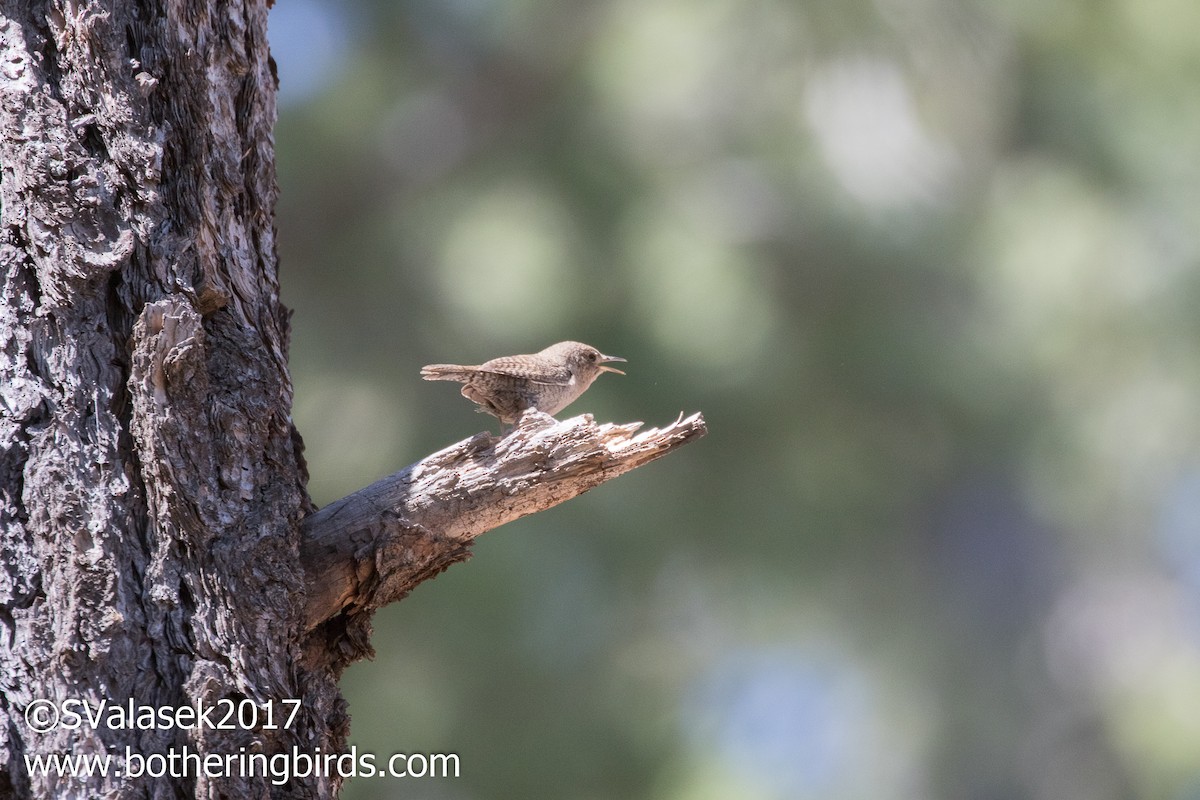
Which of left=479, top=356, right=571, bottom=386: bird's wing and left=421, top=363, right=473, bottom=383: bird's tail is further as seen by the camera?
left=479, top=356, right=571, bottom=386: bird's wing

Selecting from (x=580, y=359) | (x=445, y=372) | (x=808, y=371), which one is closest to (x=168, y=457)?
(x=445, y=372)

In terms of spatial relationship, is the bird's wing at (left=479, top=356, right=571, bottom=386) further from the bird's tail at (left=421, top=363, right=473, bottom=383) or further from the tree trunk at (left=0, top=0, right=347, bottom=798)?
the tree trunk at (left=0, top=0, right=347, bottom=798)

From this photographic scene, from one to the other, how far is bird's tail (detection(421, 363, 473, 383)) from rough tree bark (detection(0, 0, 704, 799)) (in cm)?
92

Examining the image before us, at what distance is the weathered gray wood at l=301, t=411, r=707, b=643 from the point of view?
2.04m

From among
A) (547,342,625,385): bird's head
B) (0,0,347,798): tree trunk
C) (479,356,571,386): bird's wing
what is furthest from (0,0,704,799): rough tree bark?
(547,342,625,385): bird's head

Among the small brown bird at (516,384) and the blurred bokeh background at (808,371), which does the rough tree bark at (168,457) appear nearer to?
the small brown bird at (516,384)

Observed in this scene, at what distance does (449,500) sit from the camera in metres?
2.08

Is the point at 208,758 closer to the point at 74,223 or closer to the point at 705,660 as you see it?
the point at 74,223

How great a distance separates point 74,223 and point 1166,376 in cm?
534

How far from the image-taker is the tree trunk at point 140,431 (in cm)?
173

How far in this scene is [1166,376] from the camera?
18.8 feet

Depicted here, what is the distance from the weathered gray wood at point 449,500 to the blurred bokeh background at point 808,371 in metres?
3.11

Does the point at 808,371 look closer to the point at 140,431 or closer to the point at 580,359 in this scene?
the point at 580,359

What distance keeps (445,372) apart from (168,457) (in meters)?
1.35
